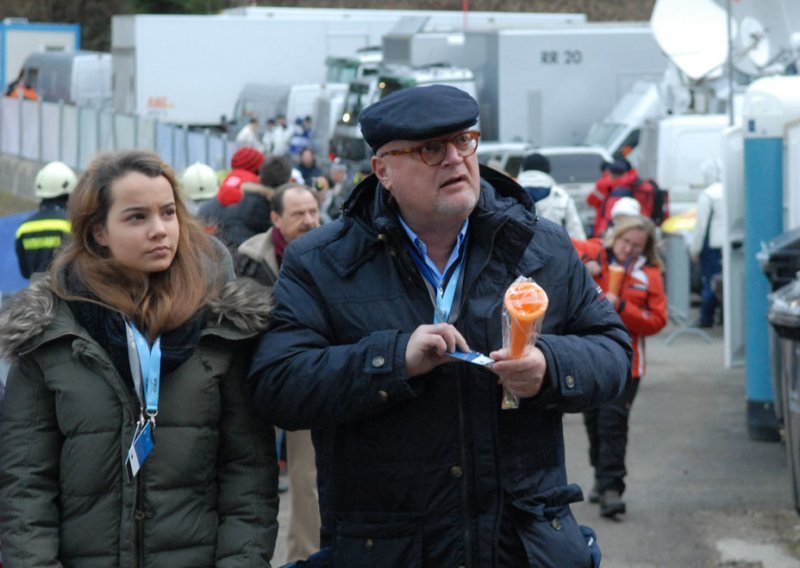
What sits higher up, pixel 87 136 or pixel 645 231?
pixel 87 136

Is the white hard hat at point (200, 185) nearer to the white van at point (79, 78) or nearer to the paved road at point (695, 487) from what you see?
the paved road at point (695, 487)

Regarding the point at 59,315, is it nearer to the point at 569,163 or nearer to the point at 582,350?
the point at 582,350

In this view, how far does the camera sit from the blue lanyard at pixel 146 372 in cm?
371

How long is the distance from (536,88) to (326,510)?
82.9 ft

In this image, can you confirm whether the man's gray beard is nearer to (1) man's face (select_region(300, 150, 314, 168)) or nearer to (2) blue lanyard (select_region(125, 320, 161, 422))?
(2) blue lanyard (select_region(125, 320, 161, 422))

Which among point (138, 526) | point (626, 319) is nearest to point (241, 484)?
point (138, 526)

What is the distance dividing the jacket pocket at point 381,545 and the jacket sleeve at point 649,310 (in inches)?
212

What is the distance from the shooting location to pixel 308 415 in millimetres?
3684

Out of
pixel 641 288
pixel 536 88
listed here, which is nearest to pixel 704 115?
pixel 536 88

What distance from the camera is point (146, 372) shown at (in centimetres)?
372

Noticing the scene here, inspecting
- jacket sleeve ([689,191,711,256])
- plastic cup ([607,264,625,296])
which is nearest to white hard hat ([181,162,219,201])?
plastic cup ([607,264,625,296])

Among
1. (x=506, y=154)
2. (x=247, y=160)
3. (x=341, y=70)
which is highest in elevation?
(x=341, y=70)

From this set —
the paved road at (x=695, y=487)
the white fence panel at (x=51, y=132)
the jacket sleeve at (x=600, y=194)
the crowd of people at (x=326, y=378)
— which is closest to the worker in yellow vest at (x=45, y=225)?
the paved road at (x=695, y=487)

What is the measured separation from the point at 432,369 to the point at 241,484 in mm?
561
